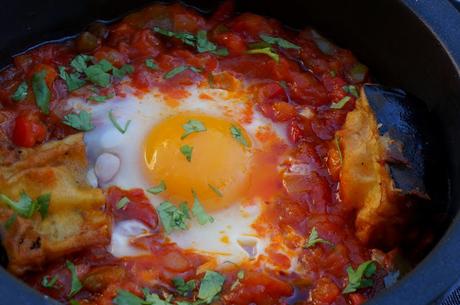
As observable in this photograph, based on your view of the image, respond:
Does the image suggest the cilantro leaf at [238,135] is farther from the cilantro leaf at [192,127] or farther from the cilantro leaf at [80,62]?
the cilantro leaf at [80,62]

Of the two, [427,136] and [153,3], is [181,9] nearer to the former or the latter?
[153,3]

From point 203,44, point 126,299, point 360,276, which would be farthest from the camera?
point 203,44

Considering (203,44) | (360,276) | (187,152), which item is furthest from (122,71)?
(360,276)

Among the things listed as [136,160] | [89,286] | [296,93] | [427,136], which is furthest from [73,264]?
[427,136]

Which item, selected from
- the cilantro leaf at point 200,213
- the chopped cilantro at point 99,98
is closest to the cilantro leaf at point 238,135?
the cilantro leaf at point 200,213

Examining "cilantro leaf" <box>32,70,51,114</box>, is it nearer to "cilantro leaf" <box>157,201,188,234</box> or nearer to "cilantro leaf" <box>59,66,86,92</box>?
"cilantro leaf" <box>59,66,86,92</box>

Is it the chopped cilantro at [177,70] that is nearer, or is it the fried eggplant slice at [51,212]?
the fried eggplant slice at [51,212]

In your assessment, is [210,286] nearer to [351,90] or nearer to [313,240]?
[313,240]
